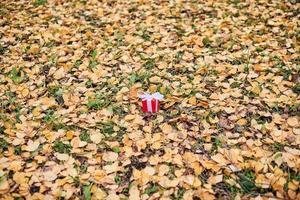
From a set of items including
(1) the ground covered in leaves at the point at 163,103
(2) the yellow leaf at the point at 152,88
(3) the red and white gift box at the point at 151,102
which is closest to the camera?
(1) the ground covered in leaves at the point at 163,103

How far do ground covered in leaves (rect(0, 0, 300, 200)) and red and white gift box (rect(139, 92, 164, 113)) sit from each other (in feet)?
0.20

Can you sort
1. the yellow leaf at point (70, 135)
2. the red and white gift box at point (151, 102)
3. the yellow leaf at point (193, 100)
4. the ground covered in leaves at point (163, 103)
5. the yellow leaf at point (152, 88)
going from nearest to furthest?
1. the ground covered in leaves at point (163, 103)
2. the yellow leaf at point (70, 135)
3. the red and white gift box at point (151, 102)
4. the yellow leaf at point (193, 100)
5. the yellow leaf at point (152, 88)

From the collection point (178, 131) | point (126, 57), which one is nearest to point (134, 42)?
point (126, 57)

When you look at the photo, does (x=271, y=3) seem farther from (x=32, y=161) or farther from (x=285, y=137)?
(x=32, y=161)

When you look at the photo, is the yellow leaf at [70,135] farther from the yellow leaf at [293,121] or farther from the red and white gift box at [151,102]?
the yellow leaf at [293,121]

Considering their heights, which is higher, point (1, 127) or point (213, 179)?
point (1, 127)

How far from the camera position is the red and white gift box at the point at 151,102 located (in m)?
2.56

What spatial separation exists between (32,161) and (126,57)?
1472 mm

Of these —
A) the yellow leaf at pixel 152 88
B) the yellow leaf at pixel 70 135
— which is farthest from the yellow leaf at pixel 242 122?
the yellow leaf at pixel 70 135

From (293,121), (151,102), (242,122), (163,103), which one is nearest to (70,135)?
(151,102)

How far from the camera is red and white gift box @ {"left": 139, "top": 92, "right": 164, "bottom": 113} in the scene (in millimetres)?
2562

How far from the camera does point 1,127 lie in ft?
8.21

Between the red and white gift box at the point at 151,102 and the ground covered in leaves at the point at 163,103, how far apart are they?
6 centimetres

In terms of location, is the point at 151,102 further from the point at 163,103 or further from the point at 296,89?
the point at 296,89
